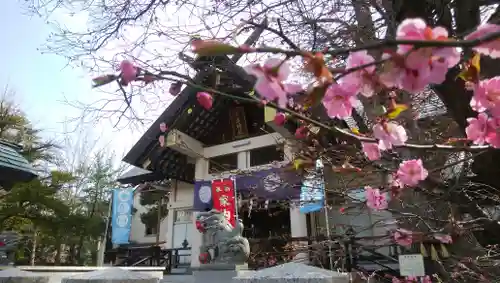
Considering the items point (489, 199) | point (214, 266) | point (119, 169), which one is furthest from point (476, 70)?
point (119, 169)

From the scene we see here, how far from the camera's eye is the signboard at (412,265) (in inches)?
143

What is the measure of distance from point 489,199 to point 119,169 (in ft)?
59.5

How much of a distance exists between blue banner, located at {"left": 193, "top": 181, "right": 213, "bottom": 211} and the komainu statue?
3779mm

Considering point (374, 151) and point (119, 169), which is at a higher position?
point (119, 169)

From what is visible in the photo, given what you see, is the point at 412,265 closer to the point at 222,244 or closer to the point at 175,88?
the point at 222,244

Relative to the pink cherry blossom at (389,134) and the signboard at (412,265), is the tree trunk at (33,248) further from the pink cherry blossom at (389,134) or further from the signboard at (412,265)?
the pink cherry blossom at (389,134)

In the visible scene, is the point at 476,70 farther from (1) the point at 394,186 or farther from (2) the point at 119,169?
(2) the point at 119,169

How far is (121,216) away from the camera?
11398 millimetres

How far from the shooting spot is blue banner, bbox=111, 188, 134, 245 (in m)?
11.1

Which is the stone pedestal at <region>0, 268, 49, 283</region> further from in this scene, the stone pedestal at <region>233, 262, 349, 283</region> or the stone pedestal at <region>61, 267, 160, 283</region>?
the stone pedestal at <region>233, 262, 349, 283</region>

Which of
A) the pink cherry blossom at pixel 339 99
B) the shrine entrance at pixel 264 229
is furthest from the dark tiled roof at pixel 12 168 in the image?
the shrine entrance at pixel 264 229

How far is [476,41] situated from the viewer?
32.7 inches

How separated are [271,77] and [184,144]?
10879 mm

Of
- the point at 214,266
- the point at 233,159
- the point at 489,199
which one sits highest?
the point at 233,159
